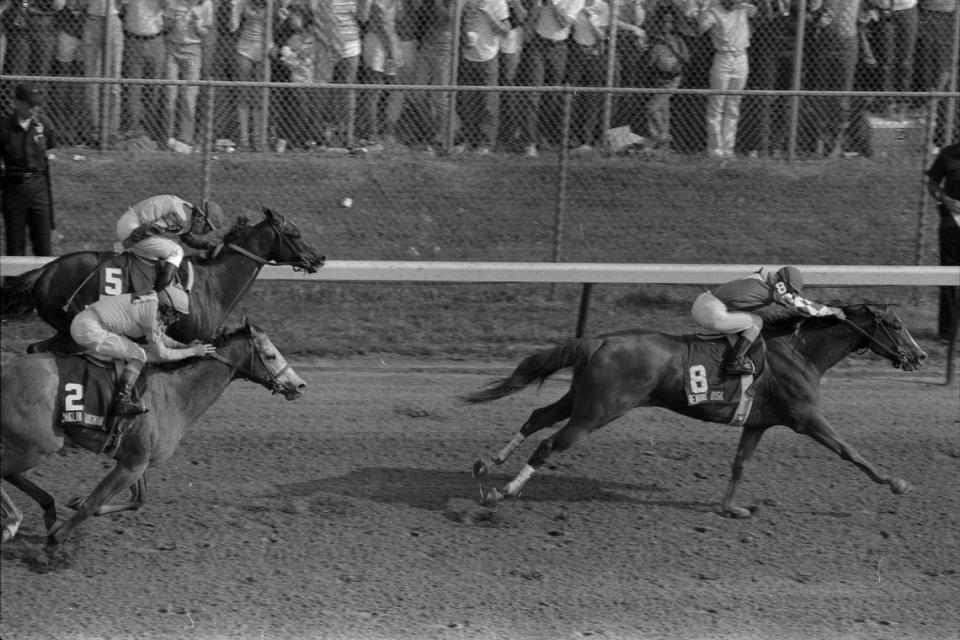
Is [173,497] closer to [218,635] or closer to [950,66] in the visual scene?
[218,635]

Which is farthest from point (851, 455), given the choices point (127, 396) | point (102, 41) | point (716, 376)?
point (102, 41)

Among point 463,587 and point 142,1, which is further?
point 142,1

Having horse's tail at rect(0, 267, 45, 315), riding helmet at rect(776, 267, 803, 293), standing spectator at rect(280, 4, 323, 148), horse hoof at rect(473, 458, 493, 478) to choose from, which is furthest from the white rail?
horse hoof at rect(473, 458, 493, 478)

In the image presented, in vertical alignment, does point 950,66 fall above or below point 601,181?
above

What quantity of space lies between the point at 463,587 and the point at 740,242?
6.91 meters

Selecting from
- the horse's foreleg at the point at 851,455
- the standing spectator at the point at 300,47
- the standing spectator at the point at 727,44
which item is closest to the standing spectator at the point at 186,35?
the standing spectator at the point at 300,47

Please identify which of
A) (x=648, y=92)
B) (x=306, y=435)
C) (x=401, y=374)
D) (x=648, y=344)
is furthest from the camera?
(x=648, y=92)

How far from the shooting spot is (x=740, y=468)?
29.8 ft

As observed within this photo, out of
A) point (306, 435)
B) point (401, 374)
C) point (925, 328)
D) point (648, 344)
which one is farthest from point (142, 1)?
point (925, 328)

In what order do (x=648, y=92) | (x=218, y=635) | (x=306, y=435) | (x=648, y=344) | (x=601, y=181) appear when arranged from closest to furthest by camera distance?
(x=218, y=635) < (x=648, y=344) < (x=306, y=435) < (x=648, y=92) < (x=601, y=181)

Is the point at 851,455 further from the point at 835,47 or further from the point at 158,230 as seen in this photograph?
the point at 835,47

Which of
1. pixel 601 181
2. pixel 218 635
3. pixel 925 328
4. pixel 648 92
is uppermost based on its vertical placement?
pixel 648 92

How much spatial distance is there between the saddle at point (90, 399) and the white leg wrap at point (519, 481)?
2331mm

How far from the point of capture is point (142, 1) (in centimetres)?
1355
